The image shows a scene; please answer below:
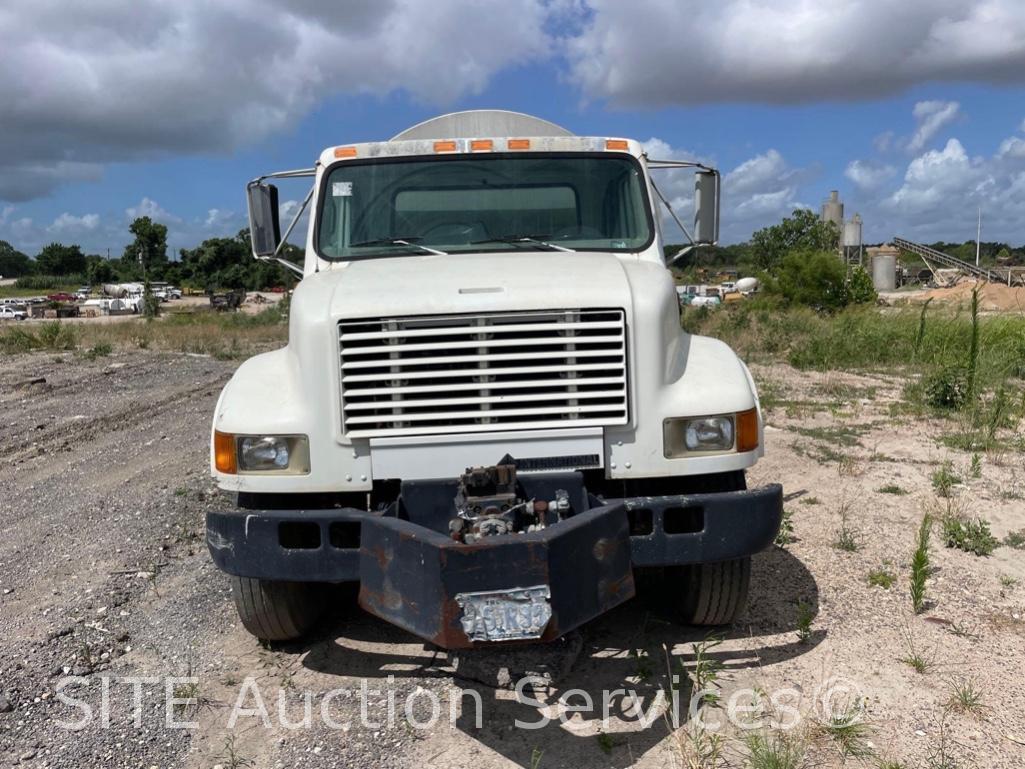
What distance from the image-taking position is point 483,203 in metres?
4.82

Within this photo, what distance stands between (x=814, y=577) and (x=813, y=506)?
144 cm

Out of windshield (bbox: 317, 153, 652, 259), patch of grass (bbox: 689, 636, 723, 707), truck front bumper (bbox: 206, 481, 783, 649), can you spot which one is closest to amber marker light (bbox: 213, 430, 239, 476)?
truck front bumper (bbox: 206, 481, 783, 649)

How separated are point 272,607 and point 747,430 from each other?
2.19 meters

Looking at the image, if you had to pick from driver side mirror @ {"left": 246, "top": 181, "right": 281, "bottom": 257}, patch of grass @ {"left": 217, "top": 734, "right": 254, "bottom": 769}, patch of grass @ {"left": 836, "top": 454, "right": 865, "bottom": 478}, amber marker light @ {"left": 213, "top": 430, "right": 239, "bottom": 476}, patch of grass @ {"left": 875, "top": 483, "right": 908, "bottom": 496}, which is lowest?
patch of grass @ {"left": 217, "top": 734, "right": 254, "bottom": 769}

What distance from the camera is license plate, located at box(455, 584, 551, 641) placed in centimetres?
290

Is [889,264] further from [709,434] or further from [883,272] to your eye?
[709,434]

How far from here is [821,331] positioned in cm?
1694

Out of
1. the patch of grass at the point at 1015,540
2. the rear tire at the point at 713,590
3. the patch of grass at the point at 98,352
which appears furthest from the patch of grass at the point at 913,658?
the patch of grass at the point at 98,352

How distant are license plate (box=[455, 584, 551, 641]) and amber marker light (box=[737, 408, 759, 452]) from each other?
115 cm

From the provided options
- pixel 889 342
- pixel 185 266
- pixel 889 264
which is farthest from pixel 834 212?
pixel 185 266

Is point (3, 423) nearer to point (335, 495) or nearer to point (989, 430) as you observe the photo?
point (335, 495)

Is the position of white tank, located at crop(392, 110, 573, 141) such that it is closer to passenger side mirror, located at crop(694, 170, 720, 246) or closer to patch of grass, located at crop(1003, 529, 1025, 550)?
passenger side mirror, located at crop(694, 170, 720, 246)

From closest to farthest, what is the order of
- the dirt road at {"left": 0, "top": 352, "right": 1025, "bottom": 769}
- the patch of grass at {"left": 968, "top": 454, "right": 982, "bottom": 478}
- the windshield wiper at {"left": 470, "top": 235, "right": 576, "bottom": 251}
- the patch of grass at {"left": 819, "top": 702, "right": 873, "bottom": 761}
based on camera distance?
the patch of grass at {"left": 819, "top": 702, "right": 873, "bottom": 761}
the dirt road at {"left": 0, "top": 352, "right": 1025, "bottom": 769}
the windshield wiper at {"left": 470, "top": 235, "right": 576, "bottom": 251}
the patch of grass at {"left": 968, "top": 454, "right": 982, "bottom": 478}

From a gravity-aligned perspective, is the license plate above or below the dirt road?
above
